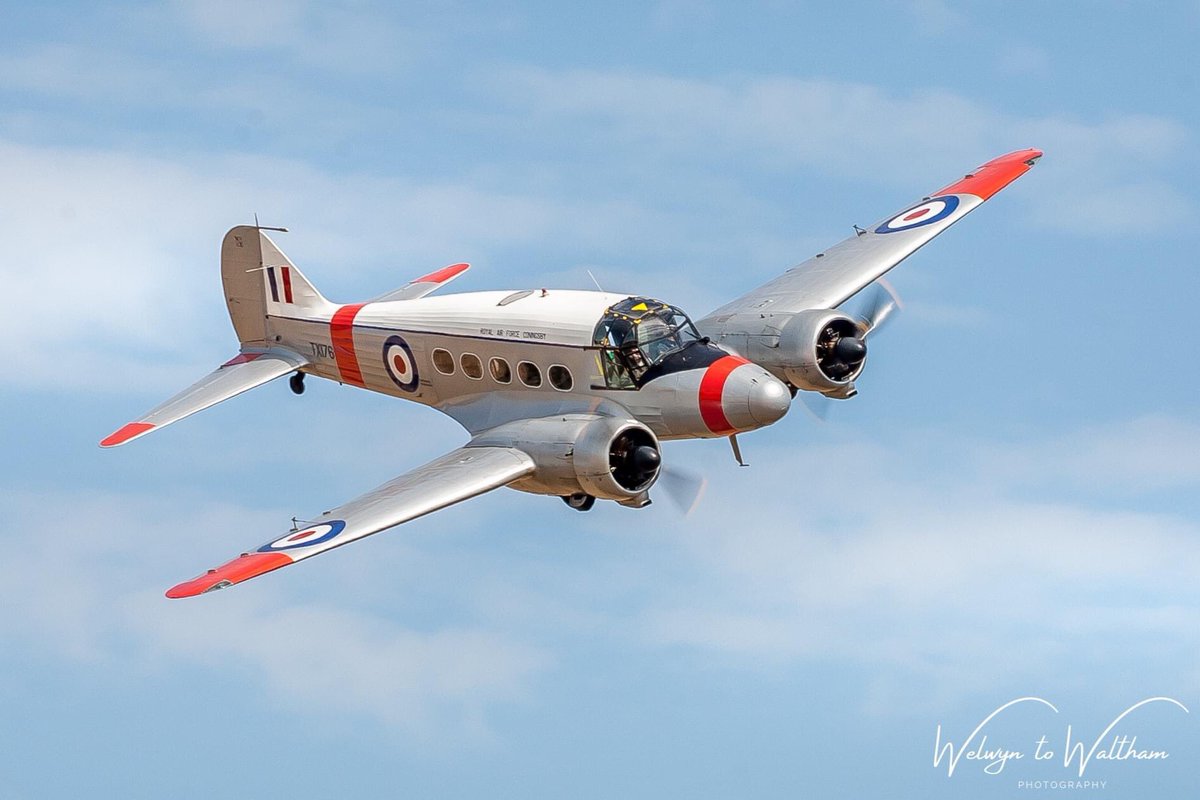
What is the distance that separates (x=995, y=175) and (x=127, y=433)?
1912cm

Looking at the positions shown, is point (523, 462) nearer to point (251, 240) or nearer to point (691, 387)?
point (691, 387)

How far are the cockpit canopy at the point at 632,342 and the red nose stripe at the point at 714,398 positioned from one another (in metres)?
0.99

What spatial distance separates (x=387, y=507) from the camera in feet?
103

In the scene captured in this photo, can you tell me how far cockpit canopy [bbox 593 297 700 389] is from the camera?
108 feet

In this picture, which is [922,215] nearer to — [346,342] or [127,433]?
[346,342]

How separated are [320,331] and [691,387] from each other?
957 centimetres

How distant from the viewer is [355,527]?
1214 inches

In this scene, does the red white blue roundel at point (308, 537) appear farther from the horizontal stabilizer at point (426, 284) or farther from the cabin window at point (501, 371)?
the horizontal stabilizer at point (426, 284)

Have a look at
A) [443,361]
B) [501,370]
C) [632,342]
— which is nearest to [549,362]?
[501,370]

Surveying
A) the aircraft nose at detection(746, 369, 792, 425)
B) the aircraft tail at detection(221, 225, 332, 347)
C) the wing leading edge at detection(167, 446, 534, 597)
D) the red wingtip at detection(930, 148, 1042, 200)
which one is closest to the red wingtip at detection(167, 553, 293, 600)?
the wing leading edge at detection(167, 446, 534, 597)

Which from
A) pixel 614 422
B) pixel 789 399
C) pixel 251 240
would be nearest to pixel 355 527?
pixel 614 422

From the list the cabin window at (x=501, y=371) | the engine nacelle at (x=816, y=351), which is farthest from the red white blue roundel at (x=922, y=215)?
the cabin window at (x=501, y=371)

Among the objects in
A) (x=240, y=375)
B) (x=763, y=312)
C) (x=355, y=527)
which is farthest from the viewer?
(x=240, y=375)

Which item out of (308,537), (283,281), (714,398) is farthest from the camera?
(283,281)
